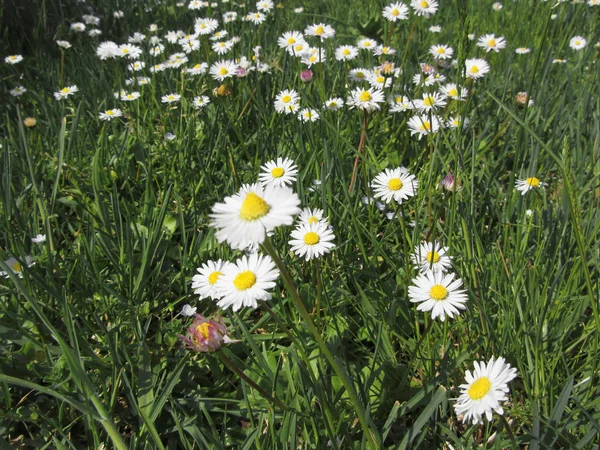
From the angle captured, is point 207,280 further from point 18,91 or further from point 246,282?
point 18,91

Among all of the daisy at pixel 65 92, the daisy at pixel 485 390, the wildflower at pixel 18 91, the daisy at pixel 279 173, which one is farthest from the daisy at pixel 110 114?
the daisy at pixel 485 390

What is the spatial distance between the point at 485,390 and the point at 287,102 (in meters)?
1.51

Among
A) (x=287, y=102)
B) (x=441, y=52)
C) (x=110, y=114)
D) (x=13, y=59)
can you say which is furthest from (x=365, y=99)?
(x=13, y=59)

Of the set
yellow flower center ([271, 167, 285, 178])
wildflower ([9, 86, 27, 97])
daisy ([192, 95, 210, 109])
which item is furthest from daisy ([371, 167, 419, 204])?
wildflower ([9, 86, 27, 97])

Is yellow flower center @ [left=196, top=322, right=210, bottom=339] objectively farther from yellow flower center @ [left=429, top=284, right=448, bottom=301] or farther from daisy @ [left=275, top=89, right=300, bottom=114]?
daisy @ [left=275, top=89, right=300, bottom=114]

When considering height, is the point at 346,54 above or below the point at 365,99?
above

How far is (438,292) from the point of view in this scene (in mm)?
1115

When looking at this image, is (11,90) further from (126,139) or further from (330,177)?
(330,177)

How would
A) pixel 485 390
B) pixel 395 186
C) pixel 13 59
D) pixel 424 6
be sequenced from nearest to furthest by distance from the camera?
pixel 485 390, pixel 395 186, pixel 424 6, pixel 13 59

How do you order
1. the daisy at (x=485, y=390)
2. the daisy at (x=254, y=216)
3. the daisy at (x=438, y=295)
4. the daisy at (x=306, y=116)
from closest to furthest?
1. the daisy at (x=254, y=216)
2. the daisy at (x=485, y=390)
3. the daisy at (x=438, y=295)
4. the daisy at (x=306, y=116)

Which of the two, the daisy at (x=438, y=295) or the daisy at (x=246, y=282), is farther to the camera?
the daisy at (x=438, y=295)

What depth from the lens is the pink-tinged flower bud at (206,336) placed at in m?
0.94

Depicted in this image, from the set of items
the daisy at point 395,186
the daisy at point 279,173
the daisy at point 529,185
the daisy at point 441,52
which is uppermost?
the daisy at point 441,52

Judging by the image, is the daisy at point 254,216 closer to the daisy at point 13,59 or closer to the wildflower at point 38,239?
the wildflower at point 38,239
